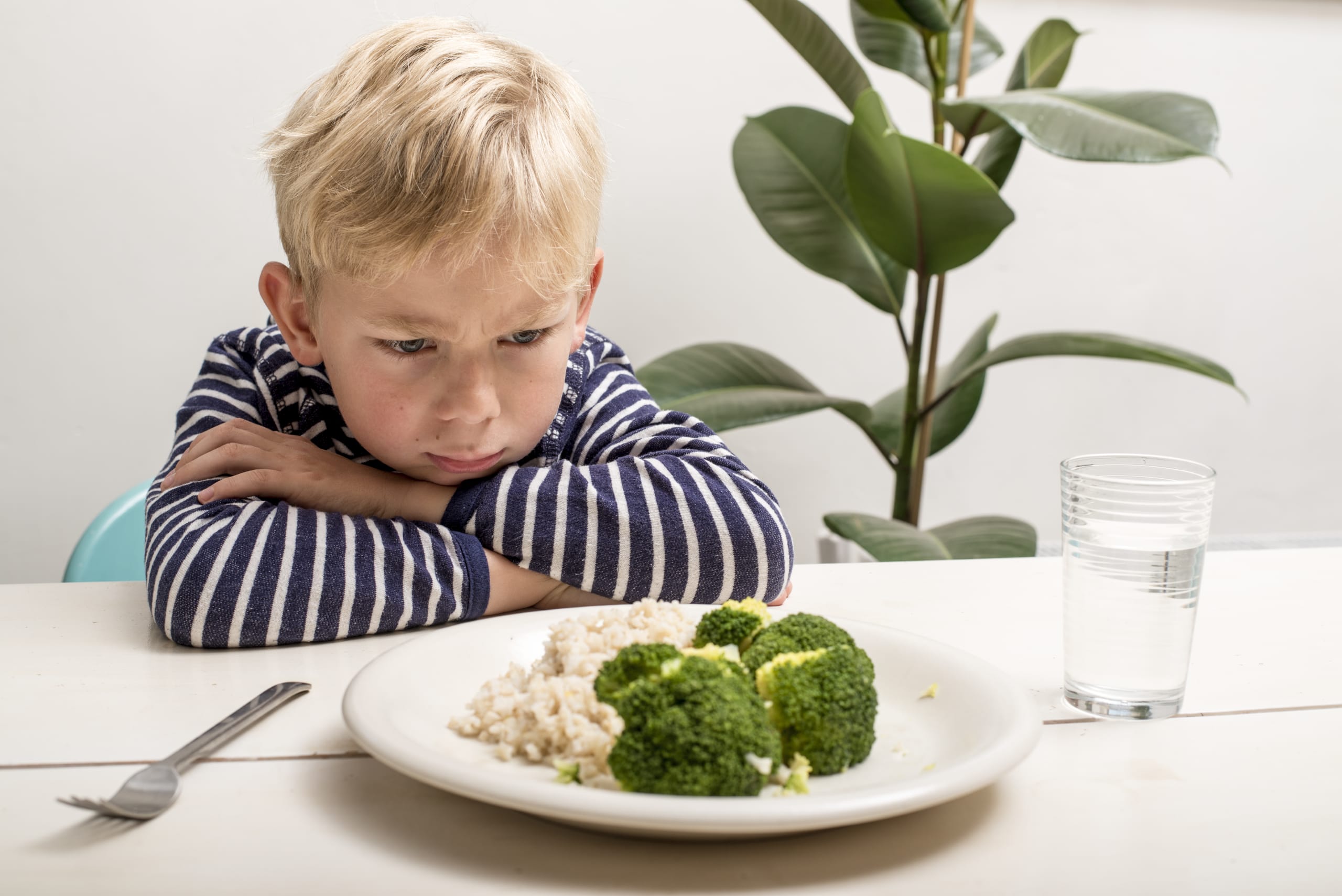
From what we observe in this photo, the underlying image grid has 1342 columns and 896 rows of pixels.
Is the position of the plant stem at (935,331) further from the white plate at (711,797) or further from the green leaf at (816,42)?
the white plate at (711,797)

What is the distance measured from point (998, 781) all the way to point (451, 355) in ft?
1.46

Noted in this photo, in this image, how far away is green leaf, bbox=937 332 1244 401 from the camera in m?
1.39

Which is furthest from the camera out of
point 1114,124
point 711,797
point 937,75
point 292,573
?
point 937,75

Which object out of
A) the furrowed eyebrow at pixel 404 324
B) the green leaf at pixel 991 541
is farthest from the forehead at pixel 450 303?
the green leaf at pixel 991 541

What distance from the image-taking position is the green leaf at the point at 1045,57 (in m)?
1.55

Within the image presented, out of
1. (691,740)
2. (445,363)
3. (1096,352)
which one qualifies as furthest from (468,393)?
(1096,352)

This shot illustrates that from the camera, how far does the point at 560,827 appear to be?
437 mm

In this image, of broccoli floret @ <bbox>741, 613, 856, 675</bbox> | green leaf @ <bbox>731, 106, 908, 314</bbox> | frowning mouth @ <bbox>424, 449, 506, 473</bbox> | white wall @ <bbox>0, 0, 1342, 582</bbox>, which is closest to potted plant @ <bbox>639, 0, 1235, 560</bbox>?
green leaf @ <bbox>731, 106, 908, 314</bbox>

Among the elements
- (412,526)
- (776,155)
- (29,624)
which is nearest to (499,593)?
(412,526)

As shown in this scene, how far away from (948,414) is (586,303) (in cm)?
96

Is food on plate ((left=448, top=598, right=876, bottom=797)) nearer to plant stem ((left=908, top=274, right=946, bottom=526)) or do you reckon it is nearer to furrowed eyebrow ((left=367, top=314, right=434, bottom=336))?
furrowed eyebrow ((left=367, top=314, right=434, bottom=336))

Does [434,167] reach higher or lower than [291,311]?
higher

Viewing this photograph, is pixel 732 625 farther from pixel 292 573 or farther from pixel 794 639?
pixel 292 573

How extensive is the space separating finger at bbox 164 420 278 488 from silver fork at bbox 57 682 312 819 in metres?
0.33
